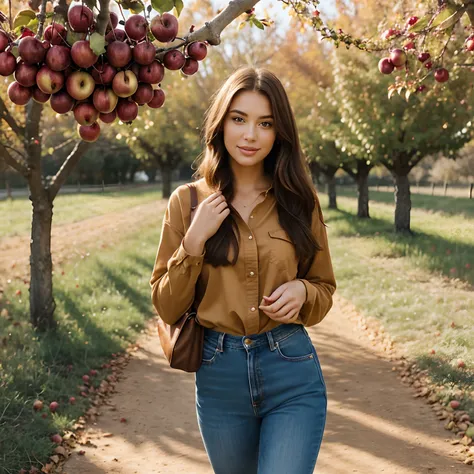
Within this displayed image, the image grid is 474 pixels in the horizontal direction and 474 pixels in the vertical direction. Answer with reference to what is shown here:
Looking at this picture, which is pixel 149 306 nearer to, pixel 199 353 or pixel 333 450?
pixel 333 450

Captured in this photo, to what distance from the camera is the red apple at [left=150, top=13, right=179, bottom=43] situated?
169 cm

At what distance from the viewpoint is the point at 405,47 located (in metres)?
4.22

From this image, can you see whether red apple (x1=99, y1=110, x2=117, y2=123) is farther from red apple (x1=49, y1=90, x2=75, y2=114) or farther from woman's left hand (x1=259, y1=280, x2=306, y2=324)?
woman's left hand (x1=259, y1=280, x2=306, y2=324)

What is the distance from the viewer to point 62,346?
252 inches

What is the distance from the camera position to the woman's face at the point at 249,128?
242 centimetres

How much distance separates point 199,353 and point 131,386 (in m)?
3.95

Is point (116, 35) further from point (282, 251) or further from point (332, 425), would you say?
point (332, 425)

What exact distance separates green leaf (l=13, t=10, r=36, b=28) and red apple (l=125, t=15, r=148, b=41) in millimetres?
303

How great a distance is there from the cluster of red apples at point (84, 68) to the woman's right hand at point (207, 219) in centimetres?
72

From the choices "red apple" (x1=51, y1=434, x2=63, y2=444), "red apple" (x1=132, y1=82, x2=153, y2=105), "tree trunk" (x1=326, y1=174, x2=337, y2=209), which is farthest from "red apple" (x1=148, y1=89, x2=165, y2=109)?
"tree trunk" (x1=326, y1=174, x2=337, y2=209)

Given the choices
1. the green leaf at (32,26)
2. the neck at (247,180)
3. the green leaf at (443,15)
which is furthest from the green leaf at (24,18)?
the green leaf at (443,15)

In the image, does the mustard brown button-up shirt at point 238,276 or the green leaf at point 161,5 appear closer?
the green leaf at point 161,5

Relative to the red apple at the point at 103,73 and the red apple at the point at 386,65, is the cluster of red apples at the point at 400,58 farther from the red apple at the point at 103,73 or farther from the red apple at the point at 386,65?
the red apple at the point at 103,73

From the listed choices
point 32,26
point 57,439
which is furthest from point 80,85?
point 57,439
